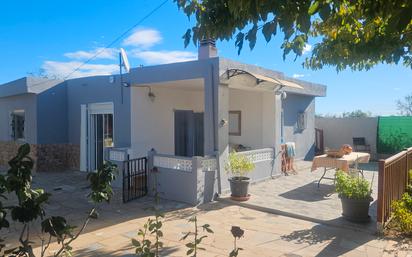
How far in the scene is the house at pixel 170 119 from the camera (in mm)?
9148

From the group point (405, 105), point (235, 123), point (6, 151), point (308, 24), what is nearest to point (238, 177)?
point (235, 123)

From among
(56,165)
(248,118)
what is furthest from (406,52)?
(56,165)

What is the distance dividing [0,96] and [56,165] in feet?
15.7

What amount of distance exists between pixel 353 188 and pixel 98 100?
9.31 meters

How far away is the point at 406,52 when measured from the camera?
5.41 metres

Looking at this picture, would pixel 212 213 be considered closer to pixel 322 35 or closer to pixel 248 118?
pixel 322 35

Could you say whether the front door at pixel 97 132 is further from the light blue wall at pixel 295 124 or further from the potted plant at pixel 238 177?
the light blue wall at pixel 295 124

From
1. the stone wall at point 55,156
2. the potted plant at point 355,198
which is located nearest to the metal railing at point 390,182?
the potted plant at point 355,198

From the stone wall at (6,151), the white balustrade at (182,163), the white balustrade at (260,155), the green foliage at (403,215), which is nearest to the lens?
the green foliage at (403,215)

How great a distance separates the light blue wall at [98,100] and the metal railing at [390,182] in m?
7.54

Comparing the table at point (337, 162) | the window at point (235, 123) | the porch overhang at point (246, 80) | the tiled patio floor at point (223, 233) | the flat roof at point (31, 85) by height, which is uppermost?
the flat roof at point (31, 85)

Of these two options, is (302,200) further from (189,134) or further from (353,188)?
(189,134)

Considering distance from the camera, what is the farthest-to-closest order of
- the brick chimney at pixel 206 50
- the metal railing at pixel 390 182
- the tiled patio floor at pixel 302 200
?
the brick chimney at pixel 206 50 < the tiled patio floor at pixel 302 200 < the metal railing at pixel 390 182

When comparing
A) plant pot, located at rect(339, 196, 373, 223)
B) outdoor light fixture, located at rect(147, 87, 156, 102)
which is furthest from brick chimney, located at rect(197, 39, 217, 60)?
plant pot, located at rect(339, 196, 373, 223)
